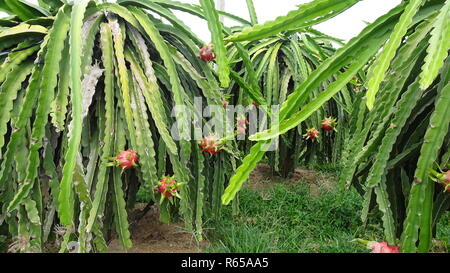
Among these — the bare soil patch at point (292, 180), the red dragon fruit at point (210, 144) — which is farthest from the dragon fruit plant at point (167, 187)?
the bare soil patch at point (292, 180)

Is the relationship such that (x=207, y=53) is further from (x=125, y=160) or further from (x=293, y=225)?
(x=293, y=225)

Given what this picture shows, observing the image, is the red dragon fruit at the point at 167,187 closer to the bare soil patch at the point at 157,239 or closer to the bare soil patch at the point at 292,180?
the bare soil patch at the point at 157,239

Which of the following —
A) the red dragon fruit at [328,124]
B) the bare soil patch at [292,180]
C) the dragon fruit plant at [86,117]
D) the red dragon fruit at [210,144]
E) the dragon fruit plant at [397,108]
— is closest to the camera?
the dragon fruit plant at [397,108]

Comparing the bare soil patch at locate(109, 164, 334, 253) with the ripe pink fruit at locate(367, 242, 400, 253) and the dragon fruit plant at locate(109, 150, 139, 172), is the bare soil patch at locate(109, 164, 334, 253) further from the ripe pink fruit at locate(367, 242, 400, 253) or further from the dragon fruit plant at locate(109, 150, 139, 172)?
the ripe pink fruit at locate(367, 242, 400, 253)

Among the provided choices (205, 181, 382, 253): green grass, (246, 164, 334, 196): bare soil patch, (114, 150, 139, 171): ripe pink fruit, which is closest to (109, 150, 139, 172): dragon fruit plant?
(114, 150, 139, 171): ripe pink fruit

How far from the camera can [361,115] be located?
3.92ft

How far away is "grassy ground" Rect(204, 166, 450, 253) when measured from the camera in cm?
154

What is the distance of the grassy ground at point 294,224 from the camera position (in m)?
1.54

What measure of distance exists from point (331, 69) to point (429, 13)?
30 cm

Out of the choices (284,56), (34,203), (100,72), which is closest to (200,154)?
(100,72)

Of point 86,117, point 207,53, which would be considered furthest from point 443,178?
point 86,117

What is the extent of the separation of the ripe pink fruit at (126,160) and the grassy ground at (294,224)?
537 millimetres
